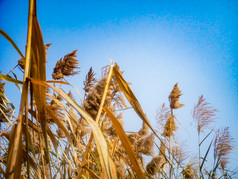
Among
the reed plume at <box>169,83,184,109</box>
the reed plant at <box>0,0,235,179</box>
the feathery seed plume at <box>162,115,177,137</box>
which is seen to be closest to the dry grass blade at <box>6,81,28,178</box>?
the reed plant at <box>0,0,235,179</box>

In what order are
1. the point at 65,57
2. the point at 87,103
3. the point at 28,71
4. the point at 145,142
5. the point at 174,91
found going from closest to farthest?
the point at 28,71
the point at 87,103
the point at 145,142
the point at 65,57
the point at 174,91

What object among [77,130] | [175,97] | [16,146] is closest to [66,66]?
[77,130]

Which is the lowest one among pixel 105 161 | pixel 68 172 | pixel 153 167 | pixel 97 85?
pixel 153 167

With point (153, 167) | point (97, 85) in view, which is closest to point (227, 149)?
point (153, 167)

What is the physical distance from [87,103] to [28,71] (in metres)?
1.03

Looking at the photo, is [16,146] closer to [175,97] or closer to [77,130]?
[77,130]

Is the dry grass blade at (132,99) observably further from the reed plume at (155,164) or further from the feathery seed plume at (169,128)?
the feathery seed plume at (169,128)

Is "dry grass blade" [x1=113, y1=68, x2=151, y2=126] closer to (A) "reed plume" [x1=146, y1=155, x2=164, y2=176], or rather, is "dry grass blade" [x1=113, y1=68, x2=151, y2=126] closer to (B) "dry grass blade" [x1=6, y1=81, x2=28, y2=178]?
(B) "dry grass blade" [x1=6, y1=81, x2=28, y2=178]

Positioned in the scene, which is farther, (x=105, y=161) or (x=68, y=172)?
(x=68, y=172)

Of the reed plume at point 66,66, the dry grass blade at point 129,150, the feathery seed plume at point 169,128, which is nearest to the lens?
the dry grass blade at point 129,150

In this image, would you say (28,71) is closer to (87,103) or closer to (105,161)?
(105,161)

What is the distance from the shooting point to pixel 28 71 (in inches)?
30.1

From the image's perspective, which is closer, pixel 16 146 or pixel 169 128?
pixel 16 146

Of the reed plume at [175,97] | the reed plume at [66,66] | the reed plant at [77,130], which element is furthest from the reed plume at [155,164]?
the reed plume at [66,66]
